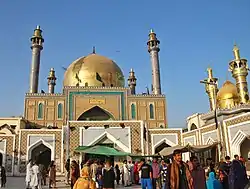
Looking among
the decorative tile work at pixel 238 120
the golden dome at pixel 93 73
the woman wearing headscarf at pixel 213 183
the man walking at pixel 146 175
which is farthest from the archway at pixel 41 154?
the woman wearing headscarf at pixel 213 183

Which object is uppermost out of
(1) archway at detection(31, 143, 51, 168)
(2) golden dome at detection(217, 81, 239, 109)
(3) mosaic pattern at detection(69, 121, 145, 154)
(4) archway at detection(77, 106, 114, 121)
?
(2) golden dome at detection(217, 81, 239, 109)

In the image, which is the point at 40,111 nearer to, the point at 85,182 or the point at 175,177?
the point at 85,182

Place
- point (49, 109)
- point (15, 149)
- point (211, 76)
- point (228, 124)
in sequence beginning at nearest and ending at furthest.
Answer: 1. point (228, 124)
2. point (15, 149)
3. point (49, 109)
4. point (211, 76)

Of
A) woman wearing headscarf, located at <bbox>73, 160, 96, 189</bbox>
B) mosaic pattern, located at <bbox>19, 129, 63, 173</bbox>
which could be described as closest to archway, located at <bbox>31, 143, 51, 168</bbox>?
mosaic pattern, located at <bbox>19, 129, 63, 173</bbox>

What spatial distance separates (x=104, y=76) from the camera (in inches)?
1252

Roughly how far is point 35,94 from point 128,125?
38.2ft

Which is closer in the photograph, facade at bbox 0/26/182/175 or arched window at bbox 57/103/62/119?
facade at bbox 0/26/182/175

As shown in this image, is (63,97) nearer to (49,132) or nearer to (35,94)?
(35,94)

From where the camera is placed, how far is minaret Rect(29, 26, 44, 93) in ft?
96.4

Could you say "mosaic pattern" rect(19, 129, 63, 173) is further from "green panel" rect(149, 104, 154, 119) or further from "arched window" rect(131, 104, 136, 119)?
"green panel" rect(149, 104, 154, 119)

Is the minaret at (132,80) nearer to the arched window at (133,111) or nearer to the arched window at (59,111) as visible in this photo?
the arched window at (133,111)

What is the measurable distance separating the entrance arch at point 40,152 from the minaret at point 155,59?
12616 millimetres

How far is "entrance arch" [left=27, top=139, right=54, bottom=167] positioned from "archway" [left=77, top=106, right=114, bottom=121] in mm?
5384

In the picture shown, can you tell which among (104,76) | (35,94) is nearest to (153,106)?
(104,76)
